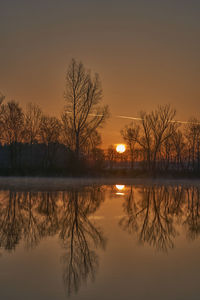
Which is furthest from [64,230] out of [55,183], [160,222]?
[55,183]

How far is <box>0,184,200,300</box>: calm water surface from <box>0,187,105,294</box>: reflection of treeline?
15 mm

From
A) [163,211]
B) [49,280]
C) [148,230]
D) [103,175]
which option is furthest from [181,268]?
[103,175]

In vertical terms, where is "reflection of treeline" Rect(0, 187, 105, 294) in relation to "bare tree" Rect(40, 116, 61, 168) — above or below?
below

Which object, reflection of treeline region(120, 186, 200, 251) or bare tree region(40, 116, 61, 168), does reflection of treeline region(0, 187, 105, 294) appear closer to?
reflection of treeline region(120, 186, 200, 251)

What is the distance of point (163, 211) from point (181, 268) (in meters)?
6.24

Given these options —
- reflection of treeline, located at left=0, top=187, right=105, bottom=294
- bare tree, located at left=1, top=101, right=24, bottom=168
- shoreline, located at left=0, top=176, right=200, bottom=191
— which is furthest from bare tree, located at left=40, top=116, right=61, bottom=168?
reflection of treeline, located at left=0, top=187, right=105, bottom=294

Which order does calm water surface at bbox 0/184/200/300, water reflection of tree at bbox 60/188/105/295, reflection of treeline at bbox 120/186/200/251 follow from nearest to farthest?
calm water surface at bbox 0/184/200/300 < water reflection of tree at bbox 60/188/105/295 < reflection of treeline at bbox 120/186/200/251

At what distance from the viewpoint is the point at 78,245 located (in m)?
7.00

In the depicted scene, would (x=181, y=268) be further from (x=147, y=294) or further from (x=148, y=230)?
(x=148, y=230)

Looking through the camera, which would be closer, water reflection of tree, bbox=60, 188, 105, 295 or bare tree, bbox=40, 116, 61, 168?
water reflection of tree, bbox=60, 188, 105, 295

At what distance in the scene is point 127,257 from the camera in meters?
6.23

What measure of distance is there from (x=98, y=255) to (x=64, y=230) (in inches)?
92.5

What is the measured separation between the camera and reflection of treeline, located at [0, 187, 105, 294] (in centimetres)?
557

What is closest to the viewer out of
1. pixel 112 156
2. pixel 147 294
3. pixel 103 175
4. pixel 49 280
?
pixel 147 294
